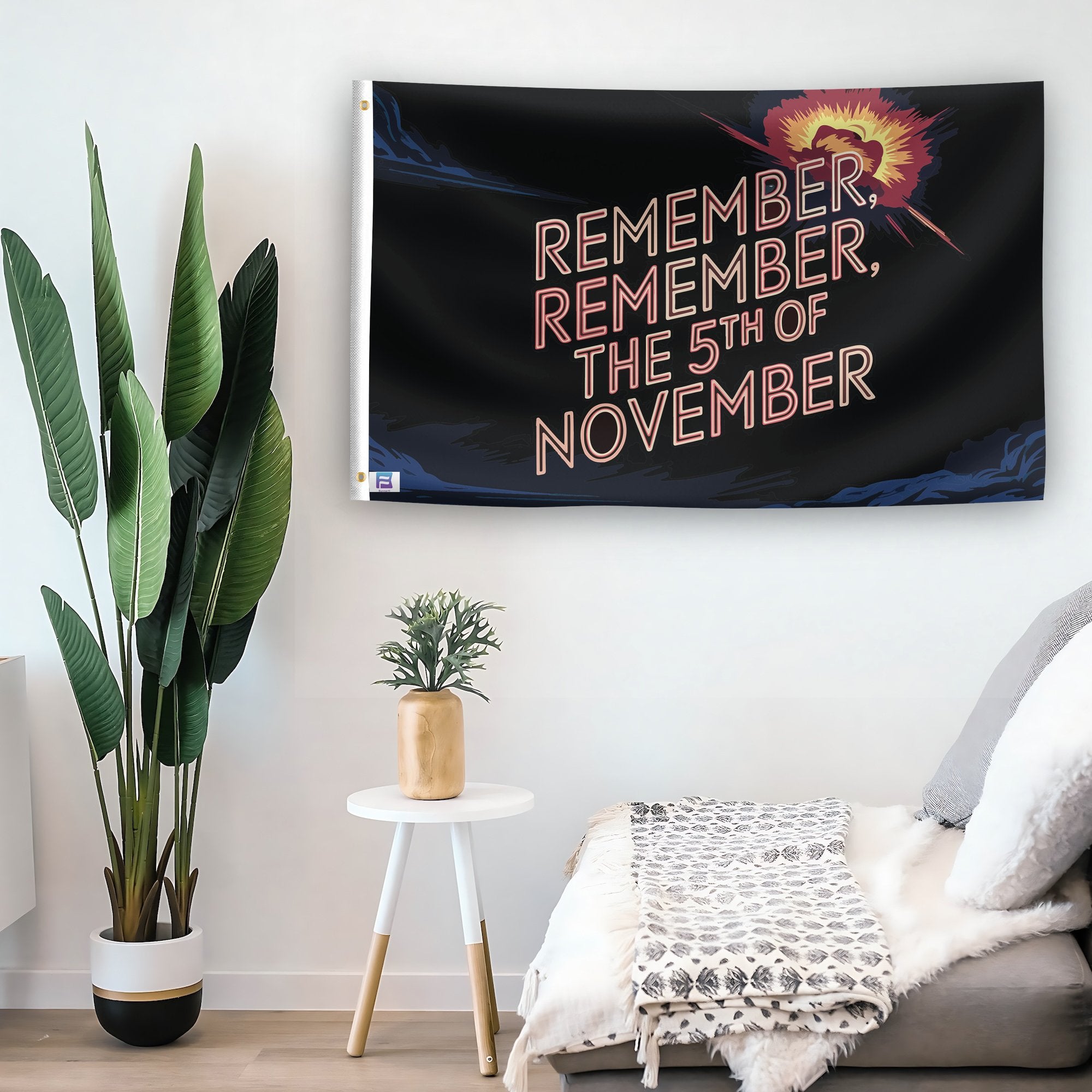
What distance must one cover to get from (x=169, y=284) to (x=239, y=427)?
467 millimetres

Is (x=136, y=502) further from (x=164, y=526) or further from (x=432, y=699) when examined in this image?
(x=432, y=699)

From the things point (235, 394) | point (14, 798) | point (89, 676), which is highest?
point (235, 394)

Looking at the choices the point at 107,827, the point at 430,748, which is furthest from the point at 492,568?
the point at 107,827

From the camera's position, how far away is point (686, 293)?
7.66 feet

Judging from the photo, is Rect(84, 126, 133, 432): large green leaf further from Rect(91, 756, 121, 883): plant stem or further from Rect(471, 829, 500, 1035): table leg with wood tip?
Rect(471, 829, 500, 1035): table leg with wood tip

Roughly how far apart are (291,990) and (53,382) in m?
1.37

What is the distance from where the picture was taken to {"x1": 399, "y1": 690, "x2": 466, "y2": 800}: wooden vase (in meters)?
1.97

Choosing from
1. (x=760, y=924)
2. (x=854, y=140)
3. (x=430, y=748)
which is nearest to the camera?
(x=760, y=924)

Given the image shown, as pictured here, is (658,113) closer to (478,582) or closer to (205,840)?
(478,582)

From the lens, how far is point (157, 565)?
2018mm

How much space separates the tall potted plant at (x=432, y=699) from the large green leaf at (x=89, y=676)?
551 mm

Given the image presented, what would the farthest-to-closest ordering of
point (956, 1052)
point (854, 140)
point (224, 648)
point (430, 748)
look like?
1. point (854, 140)
2. point (224, 648)
3. point (430, 748)
4. point (956, 1052)

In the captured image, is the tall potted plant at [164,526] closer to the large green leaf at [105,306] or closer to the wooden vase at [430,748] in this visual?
the large green leaf at [105,306]

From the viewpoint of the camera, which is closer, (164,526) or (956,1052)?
(956,1052)
